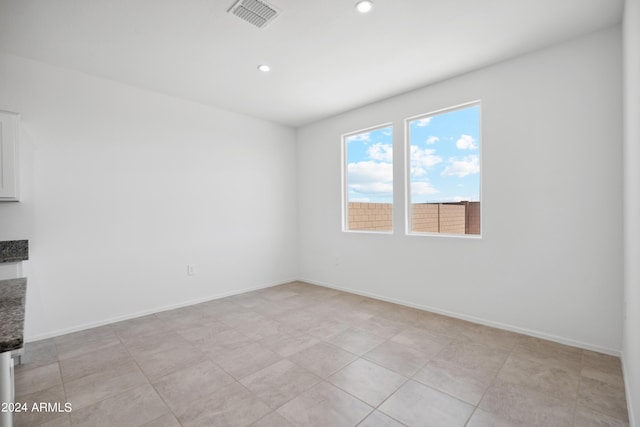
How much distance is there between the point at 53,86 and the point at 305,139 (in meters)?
3.24

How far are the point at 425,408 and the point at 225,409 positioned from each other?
1.23m

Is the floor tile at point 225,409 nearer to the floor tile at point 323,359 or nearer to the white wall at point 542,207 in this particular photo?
the floor tile at point 323,359

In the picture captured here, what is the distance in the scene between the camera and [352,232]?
436 centimetres

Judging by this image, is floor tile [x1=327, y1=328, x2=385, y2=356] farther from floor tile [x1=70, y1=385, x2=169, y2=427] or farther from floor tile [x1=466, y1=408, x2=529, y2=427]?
floor tile [x1=70, y1=385, x2=169, y2=427]

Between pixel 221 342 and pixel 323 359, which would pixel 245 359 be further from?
pixel 323 359

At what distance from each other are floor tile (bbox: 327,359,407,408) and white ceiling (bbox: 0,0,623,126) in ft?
8.95

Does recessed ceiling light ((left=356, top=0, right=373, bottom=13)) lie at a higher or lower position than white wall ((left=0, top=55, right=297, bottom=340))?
higher

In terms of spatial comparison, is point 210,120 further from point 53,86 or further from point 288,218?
point 288,218

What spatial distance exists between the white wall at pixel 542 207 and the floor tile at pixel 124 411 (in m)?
2.85

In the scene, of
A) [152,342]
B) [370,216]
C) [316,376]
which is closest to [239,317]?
[152,342]

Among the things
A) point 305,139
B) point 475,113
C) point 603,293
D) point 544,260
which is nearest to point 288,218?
point 305,139

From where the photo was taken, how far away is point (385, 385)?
2014mm

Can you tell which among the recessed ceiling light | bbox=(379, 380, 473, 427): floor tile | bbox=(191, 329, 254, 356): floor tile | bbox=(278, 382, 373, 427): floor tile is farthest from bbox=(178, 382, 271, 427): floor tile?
the recessed ceiling light

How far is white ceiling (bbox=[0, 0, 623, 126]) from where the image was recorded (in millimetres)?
2150
